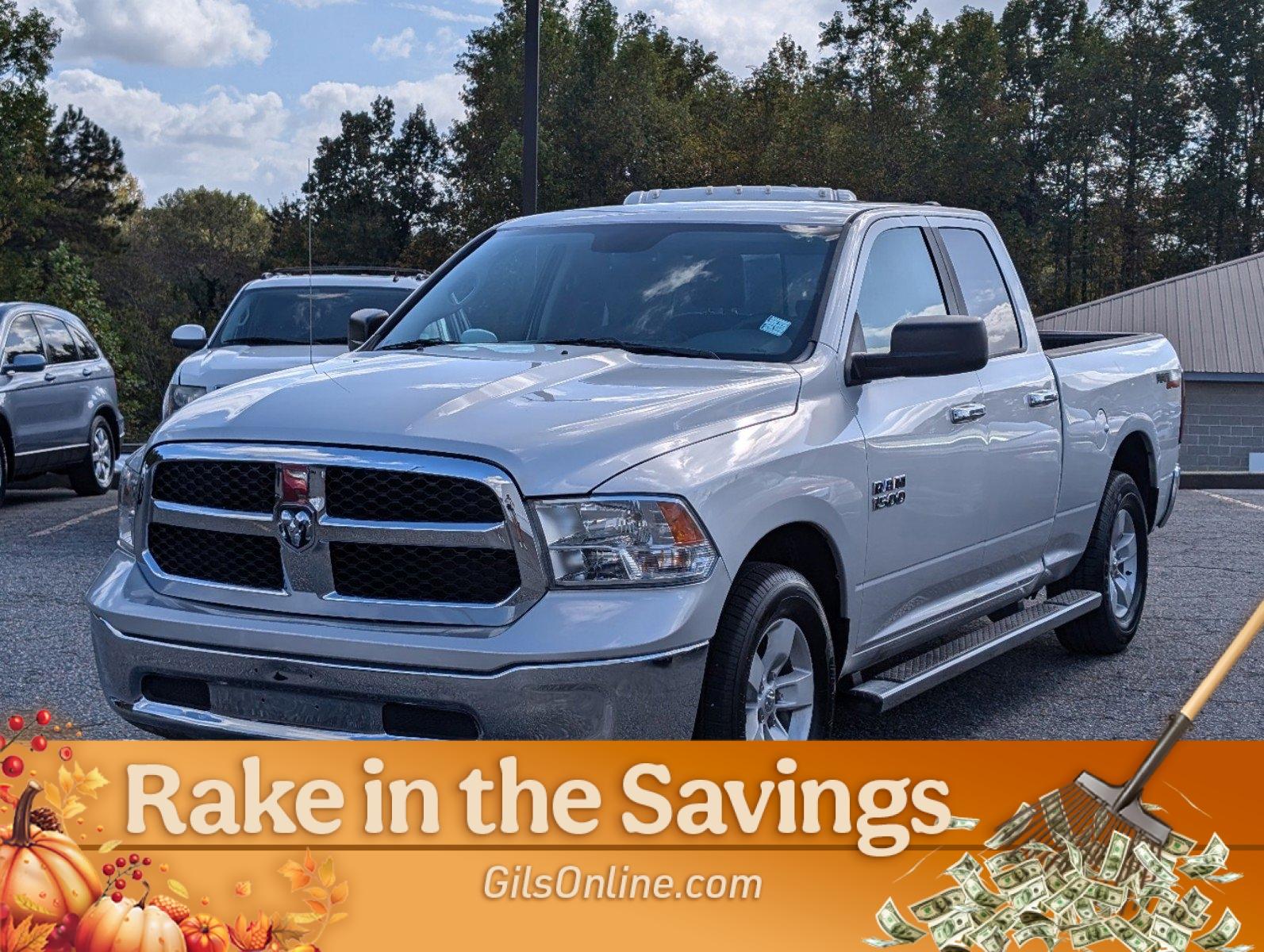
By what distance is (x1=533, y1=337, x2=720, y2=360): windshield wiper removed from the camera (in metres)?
5.25

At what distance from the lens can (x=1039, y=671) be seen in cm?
738

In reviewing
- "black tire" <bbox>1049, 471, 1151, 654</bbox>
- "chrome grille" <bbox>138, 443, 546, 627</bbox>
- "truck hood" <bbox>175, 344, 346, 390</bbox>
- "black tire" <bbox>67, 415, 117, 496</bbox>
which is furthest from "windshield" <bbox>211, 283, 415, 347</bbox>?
"chrome grille" <bbox>138, 443, 546, 627</bbox>

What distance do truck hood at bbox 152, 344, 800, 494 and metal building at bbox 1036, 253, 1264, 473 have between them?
4452 cm

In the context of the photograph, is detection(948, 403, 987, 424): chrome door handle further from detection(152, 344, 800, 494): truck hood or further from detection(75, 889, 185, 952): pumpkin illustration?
detection(75, 889, 185, 952): pumpkin illustration

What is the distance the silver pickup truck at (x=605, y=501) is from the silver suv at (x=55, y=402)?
7.84 meters

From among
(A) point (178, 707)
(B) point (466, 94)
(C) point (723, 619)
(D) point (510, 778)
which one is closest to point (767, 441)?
(C) point (723, 619)

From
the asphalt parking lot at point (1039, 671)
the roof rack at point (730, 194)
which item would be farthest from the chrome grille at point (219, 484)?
the roof rack at point (730, 194)

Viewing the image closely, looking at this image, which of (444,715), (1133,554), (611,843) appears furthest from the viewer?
(1133,554)

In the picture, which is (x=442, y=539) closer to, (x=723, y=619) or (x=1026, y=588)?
(x=723, y=619)

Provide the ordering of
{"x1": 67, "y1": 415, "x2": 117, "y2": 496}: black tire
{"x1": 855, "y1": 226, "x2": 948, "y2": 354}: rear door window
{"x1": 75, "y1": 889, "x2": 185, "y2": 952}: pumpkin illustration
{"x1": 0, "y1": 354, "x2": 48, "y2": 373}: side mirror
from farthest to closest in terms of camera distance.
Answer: {"x1": 67, "y1": 415, "x2": 117, "y2": 496}: black tire < {"x1": 0, "y1": 354, "x2": 48, "y2": 373}: side mirror < {"x1": 855, "y1": 226, "x2": 948, "y2": 354}: rear door window < {"x1": 75, "y1": 889, "x2": 185, "y2": 952}: pumpkin illustration

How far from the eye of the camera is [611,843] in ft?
11.6

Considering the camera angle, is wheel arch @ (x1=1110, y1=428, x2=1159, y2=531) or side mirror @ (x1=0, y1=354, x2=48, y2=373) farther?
side mirror @ (x1=0, y1=354, x2=48, y2=373)

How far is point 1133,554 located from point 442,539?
15.6ft

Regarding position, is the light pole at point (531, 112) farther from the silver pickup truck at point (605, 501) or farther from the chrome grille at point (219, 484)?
the chrome grille at point (219, 484)
